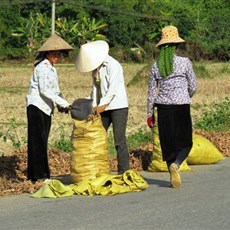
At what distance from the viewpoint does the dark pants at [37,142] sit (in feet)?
33.3

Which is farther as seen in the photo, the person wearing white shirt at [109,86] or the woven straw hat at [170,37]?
the woven straw hat at [170,37]

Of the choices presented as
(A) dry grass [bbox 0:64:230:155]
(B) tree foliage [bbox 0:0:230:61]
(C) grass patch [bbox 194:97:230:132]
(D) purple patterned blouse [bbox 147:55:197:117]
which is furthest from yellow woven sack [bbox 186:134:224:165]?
(B) tree foliage [bbox 0:0:230:61]

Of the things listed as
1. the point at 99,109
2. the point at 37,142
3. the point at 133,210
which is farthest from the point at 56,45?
the point at 133,210

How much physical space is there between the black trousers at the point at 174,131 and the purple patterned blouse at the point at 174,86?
0.08 metres

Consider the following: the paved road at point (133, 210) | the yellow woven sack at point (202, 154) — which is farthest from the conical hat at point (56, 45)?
the yellow woven sack at point (202, 154)

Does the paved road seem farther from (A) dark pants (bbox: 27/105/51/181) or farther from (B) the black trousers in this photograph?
(A) dark pants (bbox: 27/105/51/181)

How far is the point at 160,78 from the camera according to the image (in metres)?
10.3

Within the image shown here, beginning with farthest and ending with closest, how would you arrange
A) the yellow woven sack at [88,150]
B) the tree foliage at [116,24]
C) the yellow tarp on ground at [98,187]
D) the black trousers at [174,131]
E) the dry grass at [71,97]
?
the tree foliage at [116,24] → the dry grass at [71,97] → the black trousers at [174,131] → the yellow woven sack at [88,150] → the yellow tarp on ground at [98,187]

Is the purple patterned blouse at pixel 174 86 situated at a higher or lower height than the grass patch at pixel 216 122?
higher

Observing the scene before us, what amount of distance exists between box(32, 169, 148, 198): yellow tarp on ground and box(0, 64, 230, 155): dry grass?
12.9 ft

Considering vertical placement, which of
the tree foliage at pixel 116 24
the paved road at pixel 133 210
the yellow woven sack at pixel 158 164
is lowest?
the paved road at pixel 133 210

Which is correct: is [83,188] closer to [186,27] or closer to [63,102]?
[63,102]

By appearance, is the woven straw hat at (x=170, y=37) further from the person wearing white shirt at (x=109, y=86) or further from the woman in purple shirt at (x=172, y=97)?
the person wearing white shirt at (x=109, y=86)

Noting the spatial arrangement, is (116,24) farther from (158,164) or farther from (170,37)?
(170,37)
